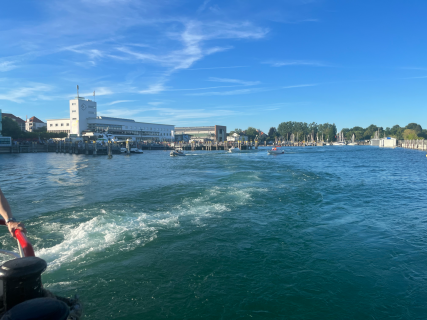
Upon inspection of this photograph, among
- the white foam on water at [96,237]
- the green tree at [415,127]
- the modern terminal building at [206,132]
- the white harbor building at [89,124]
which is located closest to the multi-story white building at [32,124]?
the white harbor building at [89,124]

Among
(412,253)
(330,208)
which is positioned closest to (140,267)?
(412,253)

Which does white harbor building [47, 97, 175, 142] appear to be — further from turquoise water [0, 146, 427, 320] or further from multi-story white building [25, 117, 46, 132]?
turquoise water [0, 146, 427, 320]

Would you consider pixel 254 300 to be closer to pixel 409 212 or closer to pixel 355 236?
pixel 355 236

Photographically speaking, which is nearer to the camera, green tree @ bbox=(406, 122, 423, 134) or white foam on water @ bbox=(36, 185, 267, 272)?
white foam on water @ bbox=(36, 185, 267, 272)

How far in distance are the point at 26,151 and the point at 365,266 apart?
79.2 m

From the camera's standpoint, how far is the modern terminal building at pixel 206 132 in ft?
481

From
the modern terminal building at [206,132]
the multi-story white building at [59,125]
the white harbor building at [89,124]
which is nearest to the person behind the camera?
the white harbor building at [89,124]

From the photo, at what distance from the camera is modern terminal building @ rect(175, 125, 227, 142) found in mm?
146750

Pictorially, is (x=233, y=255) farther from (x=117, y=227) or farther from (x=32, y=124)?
(x=32, y=124)

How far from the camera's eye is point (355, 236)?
9406mm

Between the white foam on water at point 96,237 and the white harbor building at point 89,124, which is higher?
the white harbor building at point 89,124

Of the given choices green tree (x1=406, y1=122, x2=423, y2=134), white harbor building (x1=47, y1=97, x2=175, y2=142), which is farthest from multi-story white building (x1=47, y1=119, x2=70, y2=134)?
green tree (x1=406, y1=122, x2=423, y2=134)

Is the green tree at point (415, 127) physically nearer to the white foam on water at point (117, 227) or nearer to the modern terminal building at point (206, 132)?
the modern terminal building at point (206, 132)

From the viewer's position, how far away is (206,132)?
15975 cm
